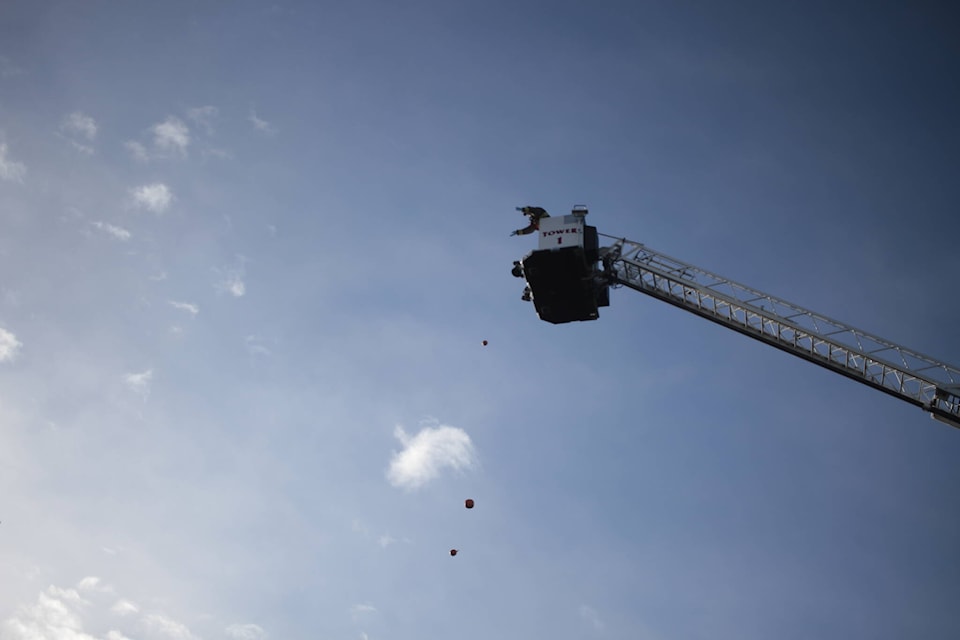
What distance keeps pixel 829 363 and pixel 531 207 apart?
24.9 metres

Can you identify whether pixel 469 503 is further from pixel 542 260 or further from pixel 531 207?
pixel 531 207

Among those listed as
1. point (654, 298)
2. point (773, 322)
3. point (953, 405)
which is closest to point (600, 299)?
point (654, 298)

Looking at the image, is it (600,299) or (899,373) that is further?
(600,299)

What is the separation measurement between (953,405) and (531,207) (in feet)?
108

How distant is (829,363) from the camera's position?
50281mm

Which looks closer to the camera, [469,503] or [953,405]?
[953,405]

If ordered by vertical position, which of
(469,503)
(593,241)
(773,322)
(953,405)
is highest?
(593,241)

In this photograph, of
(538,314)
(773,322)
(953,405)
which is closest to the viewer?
(953,405)

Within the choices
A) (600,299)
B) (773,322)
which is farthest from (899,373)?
(600,299)

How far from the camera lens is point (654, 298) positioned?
55.8 meters

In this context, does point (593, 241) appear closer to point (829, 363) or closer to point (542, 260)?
point (542, 260)

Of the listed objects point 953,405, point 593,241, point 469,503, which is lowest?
point 469,503

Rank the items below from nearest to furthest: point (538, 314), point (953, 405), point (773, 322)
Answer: point (953, 405) < point (773, 322) < point (538, 314)

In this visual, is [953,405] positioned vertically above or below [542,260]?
below
